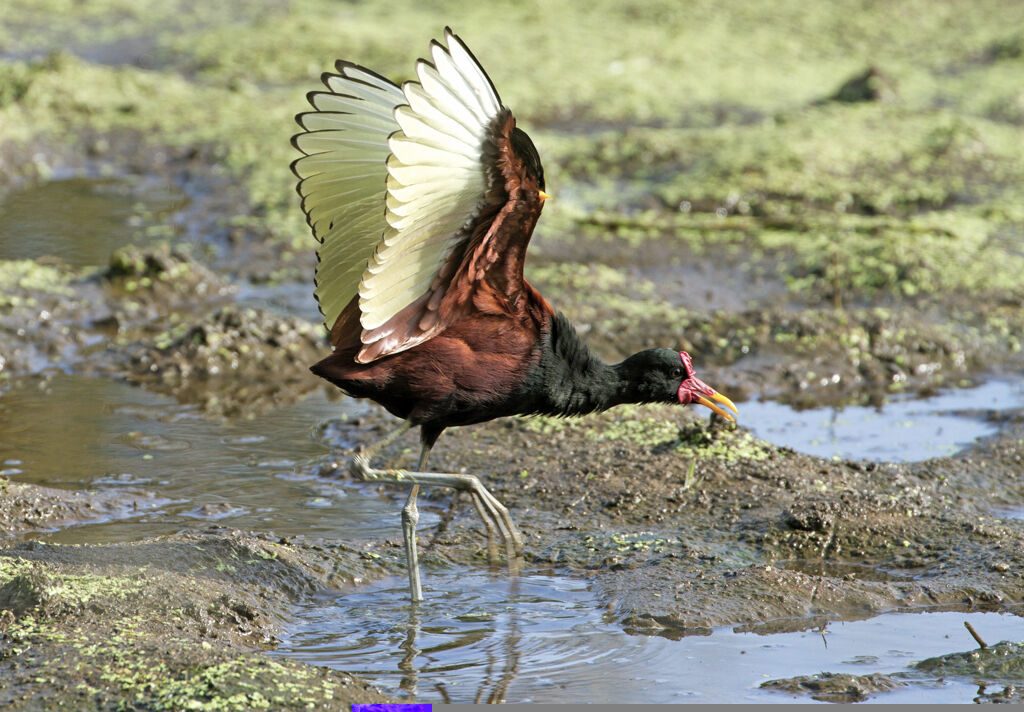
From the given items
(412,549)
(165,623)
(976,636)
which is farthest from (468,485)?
(976,636)

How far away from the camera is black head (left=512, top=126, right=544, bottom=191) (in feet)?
12.1

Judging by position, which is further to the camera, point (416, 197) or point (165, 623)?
point (165, 623)

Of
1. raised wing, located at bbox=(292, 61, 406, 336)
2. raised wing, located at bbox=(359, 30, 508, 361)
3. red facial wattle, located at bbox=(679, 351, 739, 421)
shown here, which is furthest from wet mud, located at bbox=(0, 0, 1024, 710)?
raised wing, located at bbox=(359, 30, 508, 361)

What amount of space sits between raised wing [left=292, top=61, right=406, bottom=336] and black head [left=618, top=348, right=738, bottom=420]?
3.75ft

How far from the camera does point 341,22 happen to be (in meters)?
13.4

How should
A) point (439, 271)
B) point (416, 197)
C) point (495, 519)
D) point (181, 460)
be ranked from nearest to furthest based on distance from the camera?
point (416, 197) < point (439, 271) < point (495, 519) < point (181, 460)

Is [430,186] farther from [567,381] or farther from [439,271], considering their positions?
[567,381]

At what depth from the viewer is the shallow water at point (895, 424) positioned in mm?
Result: 6180

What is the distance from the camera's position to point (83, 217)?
366 inches

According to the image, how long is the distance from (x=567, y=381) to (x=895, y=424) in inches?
106

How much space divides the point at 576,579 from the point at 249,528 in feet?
4.60

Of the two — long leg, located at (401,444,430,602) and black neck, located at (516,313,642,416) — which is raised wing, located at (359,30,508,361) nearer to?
black neck, located at (516,313,642,416)

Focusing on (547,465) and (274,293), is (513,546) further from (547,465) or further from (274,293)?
(274,293)

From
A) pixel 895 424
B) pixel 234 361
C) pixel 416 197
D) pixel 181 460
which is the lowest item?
pixel 181 460
